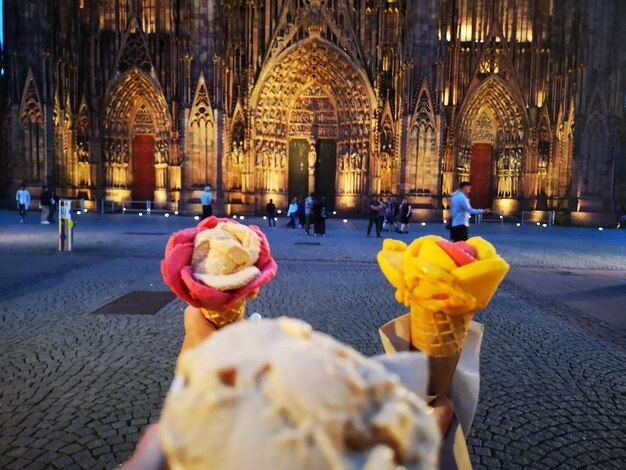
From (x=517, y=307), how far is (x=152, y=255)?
6769 mm

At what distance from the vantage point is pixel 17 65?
23.5m

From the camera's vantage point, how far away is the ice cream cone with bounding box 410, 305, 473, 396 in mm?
1560

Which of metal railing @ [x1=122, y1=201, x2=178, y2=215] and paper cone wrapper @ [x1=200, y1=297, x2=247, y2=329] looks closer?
paper cone wrapper @ [x1=200, y1=297, x2=247, y2=329]

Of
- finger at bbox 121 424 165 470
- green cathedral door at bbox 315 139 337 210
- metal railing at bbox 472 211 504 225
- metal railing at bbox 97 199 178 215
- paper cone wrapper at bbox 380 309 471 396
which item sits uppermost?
green cathedral door at bbox 315 139 337 210

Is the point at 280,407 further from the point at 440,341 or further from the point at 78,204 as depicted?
the point at 78,204

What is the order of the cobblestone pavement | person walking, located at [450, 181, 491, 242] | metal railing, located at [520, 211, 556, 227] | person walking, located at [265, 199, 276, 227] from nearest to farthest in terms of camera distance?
1. the cobblestone pavement
2. person walking, located at [450, 181, 491, 242]
3. person walking, located at [265, 199, 276, 227]
4. metal railing, located at [520, 211, 556, 227]

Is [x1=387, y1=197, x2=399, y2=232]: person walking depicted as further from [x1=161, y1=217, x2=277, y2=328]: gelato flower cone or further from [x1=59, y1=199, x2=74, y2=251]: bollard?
[x1=161, y1=217, x2=277, y2=328]: gelato flower cone

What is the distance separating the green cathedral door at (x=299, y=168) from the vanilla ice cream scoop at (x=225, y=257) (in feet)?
78.8

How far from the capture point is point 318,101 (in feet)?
84.8

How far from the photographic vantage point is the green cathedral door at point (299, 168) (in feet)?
84.7

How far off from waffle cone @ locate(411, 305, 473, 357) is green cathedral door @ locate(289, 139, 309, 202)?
24.3 m

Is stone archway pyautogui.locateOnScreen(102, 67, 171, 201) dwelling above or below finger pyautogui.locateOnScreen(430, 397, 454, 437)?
above

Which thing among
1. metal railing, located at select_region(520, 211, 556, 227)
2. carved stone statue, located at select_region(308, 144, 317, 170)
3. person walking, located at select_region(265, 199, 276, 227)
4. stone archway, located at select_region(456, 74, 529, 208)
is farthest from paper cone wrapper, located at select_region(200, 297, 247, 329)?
stone archway, located at select_region(456, 74, 529, 208)

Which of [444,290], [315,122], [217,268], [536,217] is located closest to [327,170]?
[315,122]
